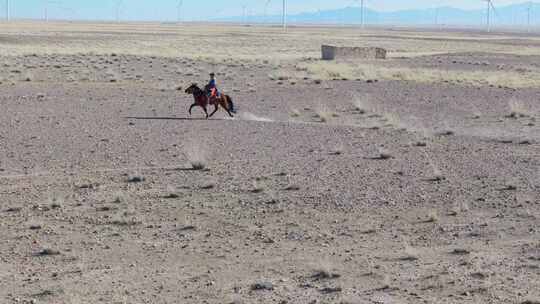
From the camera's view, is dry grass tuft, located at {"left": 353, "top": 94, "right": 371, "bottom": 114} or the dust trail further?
dry grass tuft, located at {"left": 353, "top": 94, "right": 371, "bottom": 114}

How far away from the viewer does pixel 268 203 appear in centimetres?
1551

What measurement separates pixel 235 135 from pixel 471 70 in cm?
3719

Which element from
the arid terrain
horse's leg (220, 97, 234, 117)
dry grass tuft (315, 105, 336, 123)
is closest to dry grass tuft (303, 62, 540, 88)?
the arid terrain

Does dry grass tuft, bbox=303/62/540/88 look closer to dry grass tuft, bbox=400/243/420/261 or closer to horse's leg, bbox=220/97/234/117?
horse's leg, bbox=220/97/234/117

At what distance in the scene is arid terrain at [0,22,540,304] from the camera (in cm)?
1098

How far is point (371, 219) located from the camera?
1453cm

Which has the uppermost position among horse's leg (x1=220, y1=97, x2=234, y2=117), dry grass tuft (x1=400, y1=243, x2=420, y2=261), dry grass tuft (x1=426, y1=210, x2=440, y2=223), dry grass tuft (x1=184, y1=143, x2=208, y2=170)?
horse's leg (x1=220, y1=97, x2=234, y2=117)

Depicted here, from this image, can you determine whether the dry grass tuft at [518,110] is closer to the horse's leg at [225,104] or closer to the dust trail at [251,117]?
the dust trail at [251,117]

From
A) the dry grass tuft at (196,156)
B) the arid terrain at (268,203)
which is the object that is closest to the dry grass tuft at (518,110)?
the arid terrain at (268,203)

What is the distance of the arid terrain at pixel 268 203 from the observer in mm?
10984

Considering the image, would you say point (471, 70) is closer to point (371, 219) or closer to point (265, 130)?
point (265, 130)

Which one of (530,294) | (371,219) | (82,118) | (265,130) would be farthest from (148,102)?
(530,294)

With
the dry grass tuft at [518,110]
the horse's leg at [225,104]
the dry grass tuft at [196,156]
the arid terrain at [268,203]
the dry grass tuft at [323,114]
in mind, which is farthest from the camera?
the dry grass tuft at [518,110]

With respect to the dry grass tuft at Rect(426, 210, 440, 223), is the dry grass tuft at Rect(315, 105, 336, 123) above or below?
above
